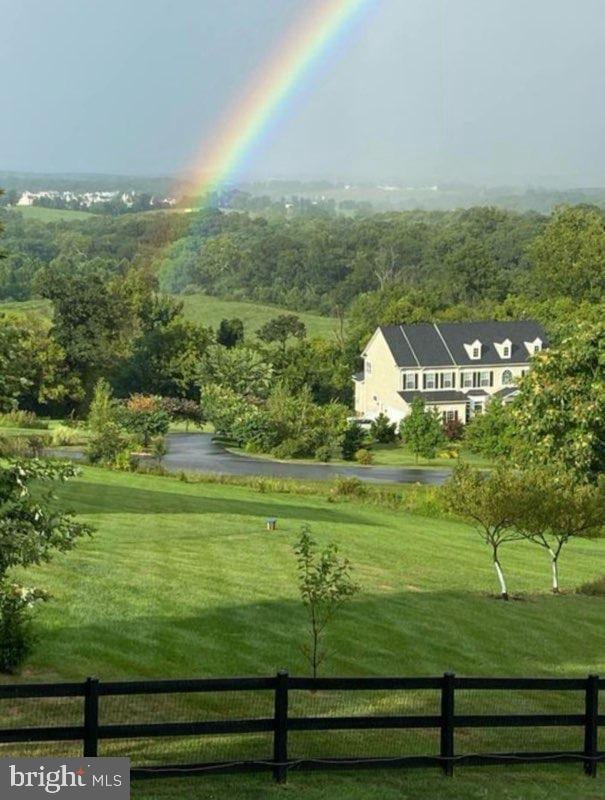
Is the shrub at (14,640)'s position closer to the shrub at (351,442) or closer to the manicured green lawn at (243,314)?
the shrub at (351,442)

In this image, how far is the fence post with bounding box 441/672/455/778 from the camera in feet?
48.3

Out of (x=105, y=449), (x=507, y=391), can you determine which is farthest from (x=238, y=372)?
(x=105, y=449)

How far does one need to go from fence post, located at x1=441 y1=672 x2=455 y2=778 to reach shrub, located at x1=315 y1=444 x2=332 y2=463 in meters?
63.8

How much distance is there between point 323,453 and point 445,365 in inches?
1121

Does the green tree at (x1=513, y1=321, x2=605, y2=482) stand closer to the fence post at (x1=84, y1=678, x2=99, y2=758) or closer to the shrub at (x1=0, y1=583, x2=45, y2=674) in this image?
the shrub at (x1=0, y1=583, x2=45, y2=674)

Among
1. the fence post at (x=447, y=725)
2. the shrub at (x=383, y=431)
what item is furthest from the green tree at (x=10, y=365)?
the shrub at (x=383, y=431)

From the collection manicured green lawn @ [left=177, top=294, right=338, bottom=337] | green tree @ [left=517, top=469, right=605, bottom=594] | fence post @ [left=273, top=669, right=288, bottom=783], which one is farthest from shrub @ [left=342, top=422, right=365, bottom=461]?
manicured green lawn @ [left=177, top=294, right=338, bottom=337]

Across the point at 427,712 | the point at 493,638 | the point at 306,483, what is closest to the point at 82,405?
the point at 306,483

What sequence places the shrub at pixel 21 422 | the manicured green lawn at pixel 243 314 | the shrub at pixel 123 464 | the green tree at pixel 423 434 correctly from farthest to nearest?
1. the manicured green lawn at pixel 243 314
2. the green tree at pixel 423 434
3. the shrub at pixel 21 422
4. the shrub at pixel 123 464

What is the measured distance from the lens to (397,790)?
14.3 metres

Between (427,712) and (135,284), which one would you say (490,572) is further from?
(135,284)

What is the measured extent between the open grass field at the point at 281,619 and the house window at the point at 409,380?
5908cm

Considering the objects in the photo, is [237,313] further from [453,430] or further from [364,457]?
[364,457]

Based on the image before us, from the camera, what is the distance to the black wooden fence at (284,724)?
1328 cm
